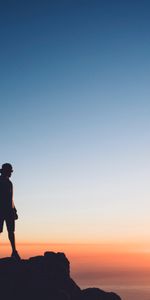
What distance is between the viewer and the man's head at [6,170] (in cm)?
2348

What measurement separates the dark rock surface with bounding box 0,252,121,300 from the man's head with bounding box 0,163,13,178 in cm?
482

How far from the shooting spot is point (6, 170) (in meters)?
23.5

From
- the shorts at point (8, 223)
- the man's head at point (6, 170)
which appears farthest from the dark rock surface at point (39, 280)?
the man's head at point (6, 170)

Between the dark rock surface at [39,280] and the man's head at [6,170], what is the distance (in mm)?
4816

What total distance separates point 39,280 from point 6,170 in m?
6.12

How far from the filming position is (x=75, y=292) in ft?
88.9

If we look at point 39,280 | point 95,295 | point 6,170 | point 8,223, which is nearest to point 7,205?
point 8,223

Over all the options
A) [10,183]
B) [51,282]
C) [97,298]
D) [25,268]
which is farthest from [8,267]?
[97,298]

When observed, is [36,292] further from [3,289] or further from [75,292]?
[75,292]

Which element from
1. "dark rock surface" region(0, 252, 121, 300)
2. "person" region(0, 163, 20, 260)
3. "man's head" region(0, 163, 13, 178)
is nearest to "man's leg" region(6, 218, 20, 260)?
"person" region(0, 163, 20, 260)

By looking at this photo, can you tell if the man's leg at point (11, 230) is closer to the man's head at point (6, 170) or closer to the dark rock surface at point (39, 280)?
the dark rock surface at point (39, 280)

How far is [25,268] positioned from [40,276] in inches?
36.1

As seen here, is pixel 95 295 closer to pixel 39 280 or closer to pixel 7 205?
pixel 39 280

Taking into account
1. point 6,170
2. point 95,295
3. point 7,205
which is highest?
point 6,170
